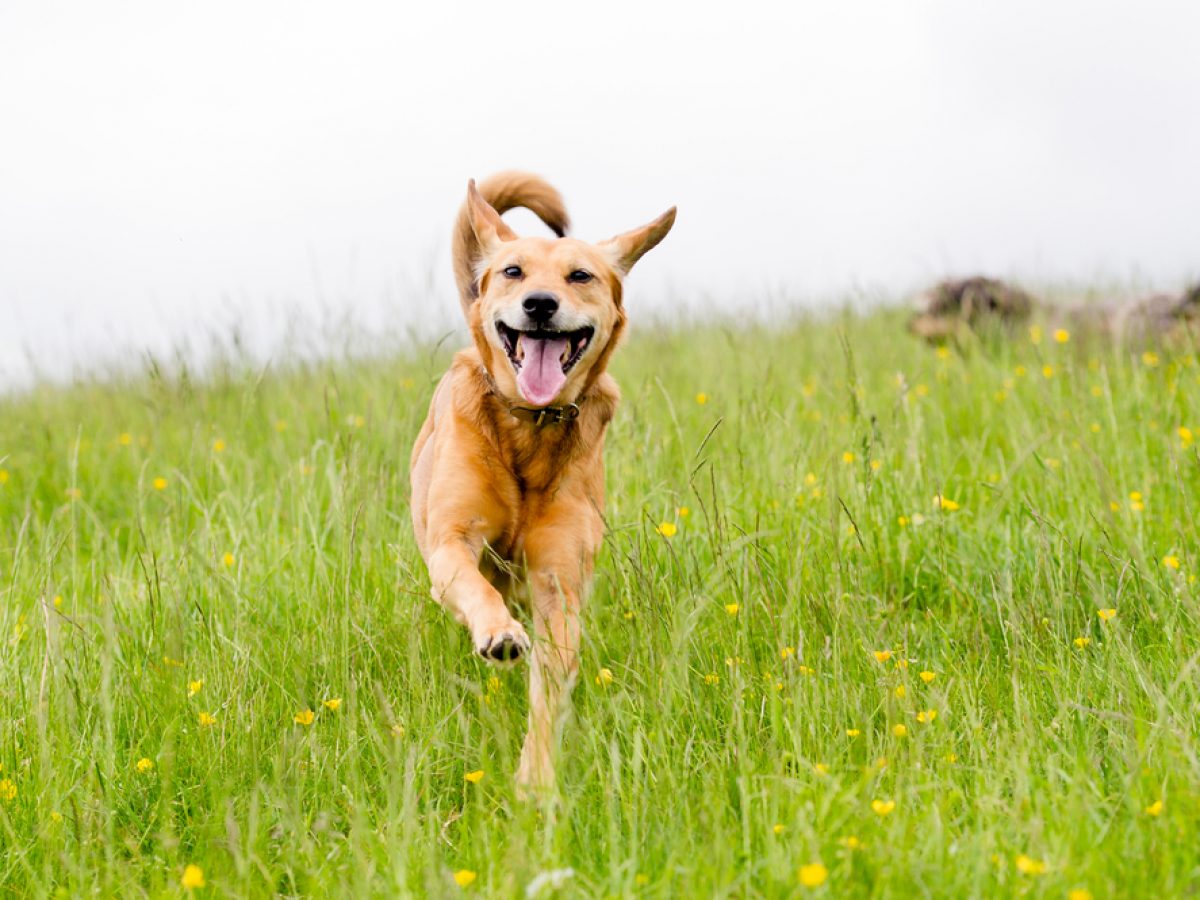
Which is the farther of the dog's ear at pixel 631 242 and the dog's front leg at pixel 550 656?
the dog's ear at pixel 631 242

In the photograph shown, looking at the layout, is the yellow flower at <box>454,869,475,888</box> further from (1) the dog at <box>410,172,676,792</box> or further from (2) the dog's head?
(2) the dog's head

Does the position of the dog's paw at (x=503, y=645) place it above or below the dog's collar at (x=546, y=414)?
below

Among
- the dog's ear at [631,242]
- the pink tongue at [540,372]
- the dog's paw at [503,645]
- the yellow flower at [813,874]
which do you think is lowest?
the yellow flower at [813,874]

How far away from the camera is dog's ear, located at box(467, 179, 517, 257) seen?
13.4 ft

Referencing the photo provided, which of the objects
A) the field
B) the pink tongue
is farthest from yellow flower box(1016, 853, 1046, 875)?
the pink tongue

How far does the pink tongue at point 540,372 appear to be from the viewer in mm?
3619

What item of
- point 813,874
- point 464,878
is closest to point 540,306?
point 464,878

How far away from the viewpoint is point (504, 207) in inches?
181

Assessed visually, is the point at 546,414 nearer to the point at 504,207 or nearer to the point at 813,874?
the point at 504,207

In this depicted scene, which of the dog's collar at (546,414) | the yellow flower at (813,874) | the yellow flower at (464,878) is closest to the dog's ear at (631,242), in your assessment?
the dog's collar at (546,414)

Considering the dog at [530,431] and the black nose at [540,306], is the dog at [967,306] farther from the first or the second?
the black nose at [540,306]

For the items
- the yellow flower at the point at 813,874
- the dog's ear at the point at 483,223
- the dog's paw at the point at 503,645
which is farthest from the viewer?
the dog's ear at the point at 483,223

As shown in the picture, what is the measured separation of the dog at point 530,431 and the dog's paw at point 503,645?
1.40 ft

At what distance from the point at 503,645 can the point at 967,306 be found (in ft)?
19.2
